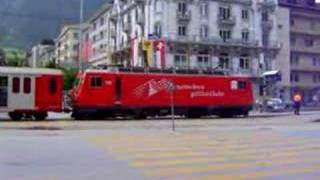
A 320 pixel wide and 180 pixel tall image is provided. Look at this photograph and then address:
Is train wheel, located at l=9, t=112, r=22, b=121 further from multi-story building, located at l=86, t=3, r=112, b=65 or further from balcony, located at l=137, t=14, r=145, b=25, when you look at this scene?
multi-story building, located at l=86, t=3, r=112, b=65

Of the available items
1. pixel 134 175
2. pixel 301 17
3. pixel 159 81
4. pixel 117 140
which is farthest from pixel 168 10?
pixel 134 175

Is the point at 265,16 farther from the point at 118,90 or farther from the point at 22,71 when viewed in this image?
the point at 22,71

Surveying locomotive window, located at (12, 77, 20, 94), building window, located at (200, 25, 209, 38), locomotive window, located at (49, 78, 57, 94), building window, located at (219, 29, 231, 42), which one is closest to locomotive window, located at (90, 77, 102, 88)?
locomotive window, located at (49, 78, 57, 94)

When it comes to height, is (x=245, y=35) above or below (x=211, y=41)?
above

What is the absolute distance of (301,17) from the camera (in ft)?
329

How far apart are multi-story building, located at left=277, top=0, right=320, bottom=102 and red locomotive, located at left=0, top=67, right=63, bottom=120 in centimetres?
6244

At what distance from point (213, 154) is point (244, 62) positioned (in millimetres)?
73601

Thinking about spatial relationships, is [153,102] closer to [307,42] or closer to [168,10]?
[168,10]

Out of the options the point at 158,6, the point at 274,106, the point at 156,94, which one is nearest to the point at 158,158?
the point at 156,94

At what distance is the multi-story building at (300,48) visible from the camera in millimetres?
95812

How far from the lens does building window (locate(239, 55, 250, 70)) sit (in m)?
88.3

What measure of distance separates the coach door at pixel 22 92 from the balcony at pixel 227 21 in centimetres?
5238

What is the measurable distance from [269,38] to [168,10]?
697 inches

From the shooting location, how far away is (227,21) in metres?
86.4
